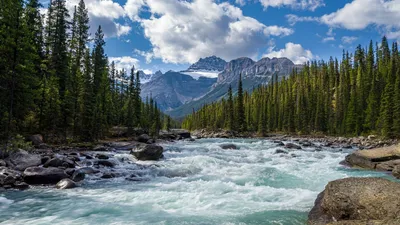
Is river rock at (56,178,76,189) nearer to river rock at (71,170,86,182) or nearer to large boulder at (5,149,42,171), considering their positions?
river rock at (71,170,86,182)

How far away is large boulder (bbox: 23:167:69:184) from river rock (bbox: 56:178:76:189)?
962 millimetres

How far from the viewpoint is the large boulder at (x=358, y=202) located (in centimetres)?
841

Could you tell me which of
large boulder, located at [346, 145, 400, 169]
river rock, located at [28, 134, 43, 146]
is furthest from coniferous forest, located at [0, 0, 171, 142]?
large boulder, located at [346, 145, 400, 169]

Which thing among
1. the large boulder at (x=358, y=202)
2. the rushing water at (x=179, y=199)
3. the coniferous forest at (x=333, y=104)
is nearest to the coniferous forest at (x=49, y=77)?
the rushing water at (x=179, y=199)

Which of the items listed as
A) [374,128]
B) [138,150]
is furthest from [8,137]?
[374,128]

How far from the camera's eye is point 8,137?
72.8ft

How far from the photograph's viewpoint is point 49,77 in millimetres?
41125

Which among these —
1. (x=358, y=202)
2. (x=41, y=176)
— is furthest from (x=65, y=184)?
(x=358, y=202)

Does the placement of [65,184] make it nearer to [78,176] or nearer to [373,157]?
[78,176]

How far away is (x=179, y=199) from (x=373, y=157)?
61.0 feet

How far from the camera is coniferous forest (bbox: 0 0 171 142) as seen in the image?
966 inches

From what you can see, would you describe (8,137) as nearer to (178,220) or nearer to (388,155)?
(178,220)

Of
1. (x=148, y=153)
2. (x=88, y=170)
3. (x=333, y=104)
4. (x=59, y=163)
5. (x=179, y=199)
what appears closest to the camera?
(x=179, y=199)

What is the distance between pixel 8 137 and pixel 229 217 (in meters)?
19.9
